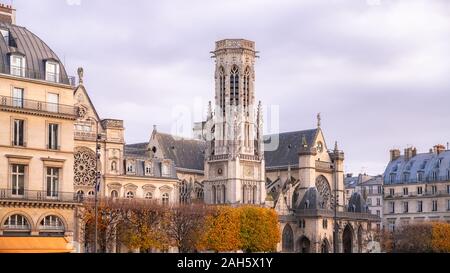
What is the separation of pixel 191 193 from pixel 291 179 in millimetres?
15845

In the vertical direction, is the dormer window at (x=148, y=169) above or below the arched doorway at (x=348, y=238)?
above

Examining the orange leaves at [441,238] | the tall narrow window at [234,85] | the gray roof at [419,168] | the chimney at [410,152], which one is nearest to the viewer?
the orange leaves at [441,238]

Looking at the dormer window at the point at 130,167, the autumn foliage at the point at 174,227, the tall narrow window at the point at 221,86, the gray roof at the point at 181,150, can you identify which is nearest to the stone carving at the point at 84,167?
the dormer window at the point at 130,167

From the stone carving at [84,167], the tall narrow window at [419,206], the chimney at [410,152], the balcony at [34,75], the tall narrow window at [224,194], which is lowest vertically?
the tall narrow window at [419,206]

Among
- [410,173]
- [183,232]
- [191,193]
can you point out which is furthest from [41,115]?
[410,173]

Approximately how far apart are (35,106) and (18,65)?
3.17 m

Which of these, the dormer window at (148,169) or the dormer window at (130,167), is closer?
the dormer window at (130,167)

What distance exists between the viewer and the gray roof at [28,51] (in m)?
53.9

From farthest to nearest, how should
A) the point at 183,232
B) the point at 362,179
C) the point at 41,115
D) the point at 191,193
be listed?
the point at 362,179
the point at 191,193
the point at 183,232
the point at 41,115

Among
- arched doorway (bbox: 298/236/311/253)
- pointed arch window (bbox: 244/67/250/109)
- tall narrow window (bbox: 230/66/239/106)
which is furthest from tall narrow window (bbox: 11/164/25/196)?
arched doorway (bbox: 298/236/311/253)

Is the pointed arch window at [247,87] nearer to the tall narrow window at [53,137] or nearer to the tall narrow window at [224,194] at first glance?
the tall narrow window at [224,194]

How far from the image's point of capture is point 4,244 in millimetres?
45625

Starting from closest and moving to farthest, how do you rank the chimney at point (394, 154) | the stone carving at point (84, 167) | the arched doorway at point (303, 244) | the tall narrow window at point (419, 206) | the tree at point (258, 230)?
1. the stone carving at point (84, 167)
2. the tree at point (258, 230)
3. the arched doorway at point (303, 244)
4. the tall narrow window at point (419, 206)
5. the chimney at point (394, 154)
